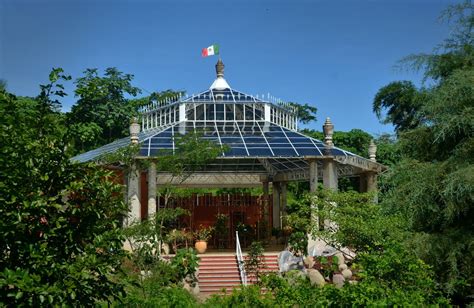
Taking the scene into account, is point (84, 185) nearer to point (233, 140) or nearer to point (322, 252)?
point (322, 252)

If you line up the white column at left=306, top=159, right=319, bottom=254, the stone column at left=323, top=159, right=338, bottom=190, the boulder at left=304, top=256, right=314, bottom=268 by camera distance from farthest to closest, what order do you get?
the stone column at left=323, top=159, right=338, bottom=190
the boulder at left=304, top=256, right=314, bottom=268
the white column at left=306, top=159, right=319, bottom=254

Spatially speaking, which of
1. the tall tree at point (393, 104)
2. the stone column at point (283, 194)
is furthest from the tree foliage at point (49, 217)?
the tall tree at point (393, 104)

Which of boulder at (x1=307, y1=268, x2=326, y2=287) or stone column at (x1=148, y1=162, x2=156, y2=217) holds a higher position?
stone column at (x1=148, y1=162, x2=156, y2=217)

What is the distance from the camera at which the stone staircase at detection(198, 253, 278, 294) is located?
50.6 ft

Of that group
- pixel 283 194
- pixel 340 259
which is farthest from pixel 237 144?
pixel 283 194

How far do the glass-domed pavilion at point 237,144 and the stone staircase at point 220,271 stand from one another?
2338mm

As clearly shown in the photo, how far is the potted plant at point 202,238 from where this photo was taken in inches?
737

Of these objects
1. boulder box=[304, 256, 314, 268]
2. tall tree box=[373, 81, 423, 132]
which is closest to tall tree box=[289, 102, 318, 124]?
tall tree box=[373, 81, 423, 132]

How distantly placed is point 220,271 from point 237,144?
13.3 feet

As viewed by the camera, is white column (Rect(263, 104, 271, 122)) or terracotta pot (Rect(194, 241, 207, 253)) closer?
terracotta pot (Rect(194, 241, 207, 253))

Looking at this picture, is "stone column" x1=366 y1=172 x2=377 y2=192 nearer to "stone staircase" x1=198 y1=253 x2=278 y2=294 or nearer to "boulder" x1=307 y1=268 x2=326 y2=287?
"stone staircase" x1=198 y1=253 x2=278 y2=294

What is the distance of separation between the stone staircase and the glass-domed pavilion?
2.34 m

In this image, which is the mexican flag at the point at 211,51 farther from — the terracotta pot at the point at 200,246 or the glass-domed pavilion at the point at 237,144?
the terracotta pot at the point at 200,246

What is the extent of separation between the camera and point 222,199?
22.9 m
